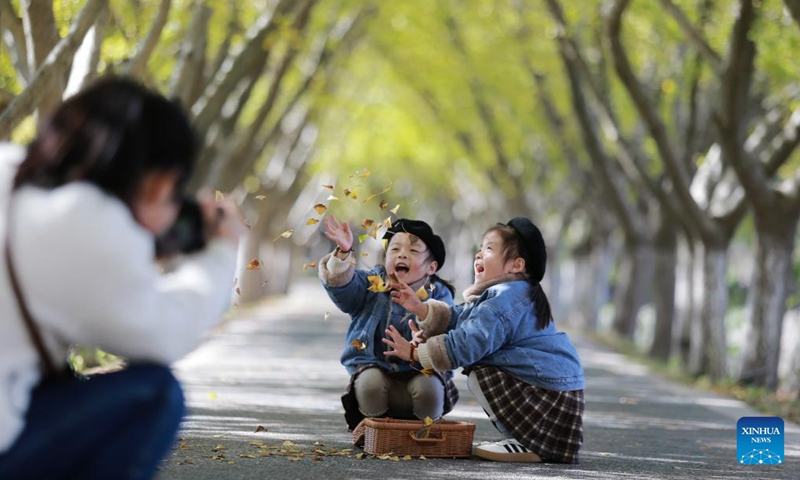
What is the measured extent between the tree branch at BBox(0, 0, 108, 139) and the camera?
6736mm

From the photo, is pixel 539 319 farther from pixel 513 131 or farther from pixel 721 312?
pixel 513 131

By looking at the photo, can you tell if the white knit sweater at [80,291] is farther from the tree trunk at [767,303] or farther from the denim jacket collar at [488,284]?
the tree trunk at [767,303]

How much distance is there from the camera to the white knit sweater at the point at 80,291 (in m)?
3.48

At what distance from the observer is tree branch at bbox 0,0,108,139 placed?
1030 centimetres

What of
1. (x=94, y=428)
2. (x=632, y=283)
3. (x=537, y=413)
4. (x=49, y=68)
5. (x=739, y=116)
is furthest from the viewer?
(x=632, y=283)

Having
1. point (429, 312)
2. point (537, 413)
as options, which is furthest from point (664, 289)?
point (429, 312)

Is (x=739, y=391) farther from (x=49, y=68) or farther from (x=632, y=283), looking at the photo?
(x=632, y=283)

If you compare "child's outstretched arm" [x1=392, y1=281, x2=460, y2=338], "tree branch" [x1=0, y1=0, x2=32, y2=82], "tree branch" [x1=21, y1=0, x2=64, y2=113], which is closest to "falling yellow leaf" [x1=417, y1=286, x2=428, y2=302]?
"child's outstretched arm" [x1=392, y1=281, x2=460, y2=338]

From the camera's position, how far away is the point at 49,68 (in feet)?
34.8

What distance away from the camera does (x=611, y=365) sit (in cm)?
1942

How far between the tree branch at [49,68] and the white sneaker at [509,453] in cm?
483


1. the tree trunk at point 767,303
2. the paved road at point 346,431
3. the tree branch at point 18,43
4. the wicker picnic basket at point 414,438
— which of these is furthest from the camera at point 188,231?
the tree trunk at point 767,303

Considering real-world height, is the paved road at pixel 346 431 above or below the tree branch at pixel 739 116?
below

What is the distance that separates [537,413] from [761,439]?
1395mm
